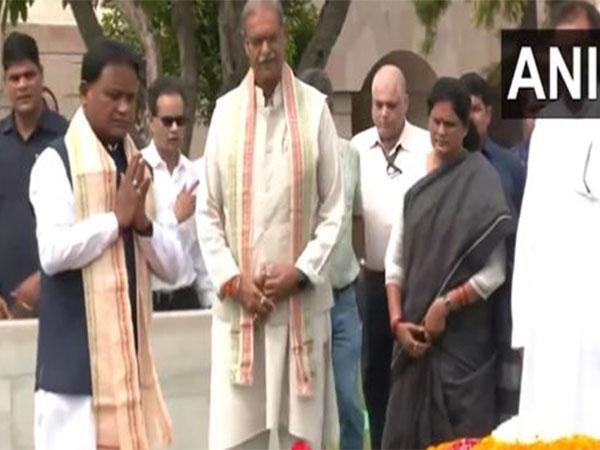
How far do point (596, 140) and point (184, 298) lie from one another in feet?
10.2

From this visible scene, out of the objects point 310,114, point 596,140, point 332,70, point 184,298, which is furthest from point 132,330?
point 332,70

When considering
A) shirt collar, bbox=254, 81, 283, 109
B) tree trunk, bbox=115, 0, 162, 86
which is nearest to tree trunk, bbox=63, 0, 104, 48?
tree trunk, bbox=115, 0, 162, 86

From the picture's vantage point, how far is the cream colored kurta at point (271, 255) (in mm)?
8898

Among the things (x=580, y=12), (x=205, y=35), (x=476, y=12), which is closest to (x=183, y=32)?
(x=205, y=35)

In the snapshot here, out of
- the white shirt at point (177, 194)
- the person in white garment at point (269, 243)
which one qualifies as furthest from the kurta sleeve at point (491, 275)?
the white shirt at point (177, 194)

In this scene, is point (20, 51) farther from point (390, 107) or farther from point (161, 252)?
point (161, 252)

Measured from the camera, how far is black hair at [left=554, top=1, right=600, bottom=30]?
8.80 metres

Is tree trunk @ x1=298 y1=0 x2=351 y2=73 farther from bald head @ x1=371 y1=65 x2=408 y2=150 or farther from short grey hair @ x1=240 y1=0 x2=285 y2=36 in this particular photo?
short grey hair @ x1=240 y1=0 x2=285 y2=36

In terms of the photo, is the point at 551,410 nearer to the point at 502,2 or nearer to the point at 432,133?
the point at 432,133

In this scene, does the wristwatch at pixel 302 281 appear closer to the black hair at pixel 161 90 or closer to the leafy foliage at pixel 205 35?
the black hair at pixel 161 90

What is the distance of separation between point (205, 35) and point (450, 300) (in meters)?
10.5

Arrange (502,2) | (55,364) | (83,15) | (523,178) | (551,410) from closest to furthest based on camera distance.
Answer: (55,364)
(551,410)
(523,178)
(83,15)
(502,2)

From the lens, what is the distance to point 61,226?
7.94m

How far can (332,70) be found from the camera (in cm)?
2402
